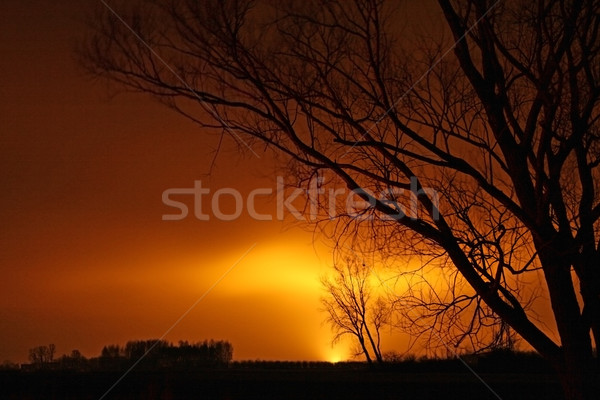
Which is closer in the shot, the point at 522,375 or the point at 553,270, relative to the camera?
the point at 553,270

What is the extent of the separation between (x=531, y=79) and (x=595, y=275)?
2.40 m

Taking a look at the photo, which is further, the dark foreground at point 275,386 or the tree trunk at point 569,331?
the dark foreground at point 275,386

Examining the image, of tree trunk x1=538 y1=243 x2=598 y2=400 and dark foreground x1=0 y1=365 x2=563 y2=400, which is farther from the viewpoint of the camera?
dark foreground x1=0 y1=365 x2=563 y2=400

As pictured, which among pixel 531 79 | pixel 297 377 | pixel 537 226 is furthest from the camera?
pixel 297 377

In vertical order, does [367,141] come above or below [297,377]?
above

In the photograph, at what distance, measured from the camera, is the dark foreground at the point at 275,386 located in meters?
12.4

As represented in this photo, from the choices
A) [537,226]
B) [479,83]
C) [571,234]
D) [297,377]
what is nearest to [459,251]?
[537,226]

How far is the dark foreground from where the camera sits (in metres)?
12.4

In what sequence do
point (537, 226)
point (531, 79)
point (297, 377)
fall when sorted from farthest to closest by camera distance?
point (297, 377), point (531, 79), point (537, 226)

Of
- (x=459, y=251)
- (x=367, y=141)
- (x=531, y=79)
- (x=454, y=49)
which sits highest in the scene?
(x=454, y=49)

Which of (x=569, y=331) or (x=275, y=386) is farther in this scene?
(x=275, y=386)

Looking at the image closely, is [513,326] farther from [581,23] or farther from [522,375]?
[522,375]

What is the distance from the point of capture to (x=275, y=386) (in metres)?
13.4

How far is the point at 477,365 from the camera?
1515 centimetres
